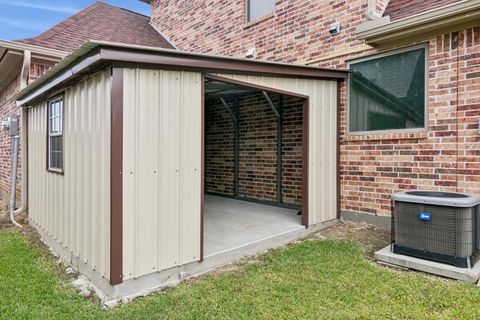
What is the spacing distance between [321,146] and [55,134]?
4243mm

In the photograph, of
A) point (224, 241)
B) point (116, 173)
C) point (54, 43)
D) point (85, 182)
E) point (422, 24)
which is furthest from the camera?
point (54, 43)

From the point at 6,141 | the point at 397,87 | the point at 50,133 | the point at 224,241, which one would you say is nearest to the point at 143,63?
the point at 224,241

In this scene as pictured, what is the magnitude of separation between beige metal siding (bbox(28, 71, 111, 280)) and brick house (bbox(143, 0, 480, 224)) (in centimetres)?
404

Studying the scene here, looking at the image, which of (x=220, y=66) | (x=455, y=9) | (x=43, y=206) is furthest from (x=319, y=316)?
(x=43, y=206)

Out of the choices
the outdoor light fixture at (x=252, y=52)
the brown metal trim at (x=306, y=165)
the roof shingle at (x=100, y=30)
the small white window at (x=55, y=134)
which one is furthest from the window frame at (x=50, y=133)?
the outdoor light fixture at (x=252, y=52)

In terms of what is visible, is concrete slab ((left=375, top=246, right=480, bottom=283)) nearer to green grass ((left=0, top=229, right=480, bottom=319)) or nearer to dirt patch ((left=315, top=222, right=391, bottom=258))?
green grass ((left=0, top=229, right=480, bottom=319))

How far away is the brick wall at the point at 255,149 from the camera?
7.10 metres

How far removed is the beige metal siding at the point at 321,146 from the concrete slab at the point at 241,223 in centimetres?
51

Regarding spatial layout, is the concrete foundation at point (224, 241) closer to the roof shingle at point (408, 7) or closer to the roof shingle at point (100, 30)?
the roof shingle at point (408, 7)

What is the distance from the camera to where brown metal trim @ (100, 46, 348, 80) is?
3.25 metres

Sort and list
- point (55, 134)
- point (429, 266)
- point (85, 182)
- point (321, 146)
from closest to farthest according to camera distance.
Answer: point (429, 266) < point (85, 182) < point (55, 134) < point (321, 146)

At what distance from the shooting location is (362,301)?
321 centimetres

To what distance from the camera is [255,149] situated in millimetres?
7961

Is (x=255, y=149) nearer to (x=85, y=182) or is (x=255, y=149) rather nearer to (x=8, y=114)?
(x=85, y=182)
